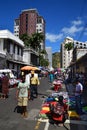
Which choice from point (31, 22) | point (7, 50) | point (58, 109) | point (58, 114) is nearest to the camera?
point (58, 114)

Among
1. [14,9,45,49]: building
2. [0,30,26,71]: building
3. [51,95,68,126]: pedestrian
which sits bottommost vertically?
[51,95,68,126]: pedestrian

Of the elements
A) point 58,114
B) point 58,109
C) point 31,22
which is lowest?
point 58,114

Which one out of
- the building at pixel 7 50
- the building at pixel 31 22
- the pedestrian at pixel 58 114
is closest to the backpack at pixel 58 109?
the pedestrian at pixel 58 114

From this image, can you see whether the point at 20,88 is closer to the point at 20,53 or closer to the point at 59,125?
the point at 59,125

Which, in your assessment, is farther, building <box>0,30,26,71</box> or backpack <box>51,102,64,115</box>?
building <box>0,30,26,71</box>

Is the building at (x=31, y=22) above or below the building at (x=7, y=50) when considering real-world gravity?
above

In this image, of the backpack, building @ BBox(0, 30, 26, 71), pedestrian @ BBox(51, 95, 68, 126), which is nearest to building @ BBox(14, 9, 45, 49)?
building @ BBox(0, 30, 26, 71)

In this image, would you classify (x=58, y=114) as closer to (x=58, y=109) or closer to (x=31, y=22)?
(x=58, y=109)

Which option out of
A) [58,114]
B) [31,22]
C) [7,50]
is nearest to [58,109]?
[58,114]

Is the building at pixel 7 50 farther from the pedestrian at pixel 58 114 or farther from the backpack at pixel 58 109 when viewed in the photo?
the pedestrian at pixel 58 114

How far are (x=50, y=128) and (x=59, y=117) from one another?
1.09 metres

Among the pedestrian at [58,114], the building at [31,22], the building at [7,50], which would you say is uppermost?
the building at [31,22]

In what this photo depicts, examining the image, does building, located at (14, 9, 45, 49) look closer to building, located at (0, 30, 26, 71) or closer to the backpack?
building, located at (0, 30, 26, 71)

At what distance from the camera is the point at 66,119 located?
35.8ft
